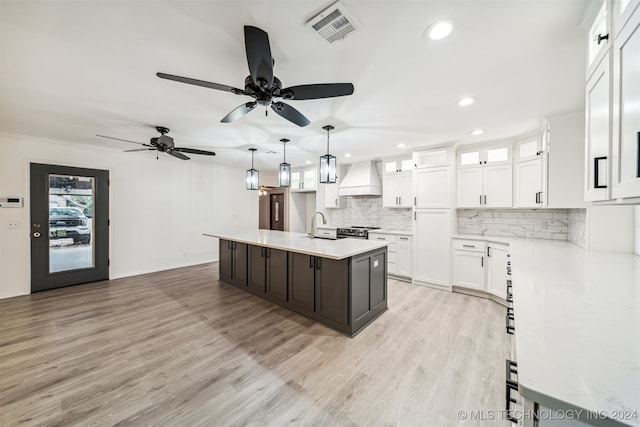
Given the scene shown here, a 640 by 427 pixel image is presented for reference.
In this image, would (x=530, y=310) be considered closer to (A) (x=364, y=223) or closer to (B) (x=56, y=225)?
(A) (x=364, y=223)

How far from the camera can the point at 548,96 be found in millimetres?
2371

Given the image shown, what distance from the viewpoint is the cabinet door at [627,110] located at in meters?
0.93

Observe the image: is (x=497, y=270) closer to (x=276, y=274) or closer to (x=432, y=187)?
(x=432, y=187)

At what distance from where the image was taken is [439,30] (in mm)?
1512

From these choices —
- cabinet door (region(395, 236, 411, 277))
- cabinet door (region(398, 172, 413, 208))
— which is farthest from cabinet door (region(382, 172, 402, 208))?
cabinet door (region(395, 236, 411, 277))

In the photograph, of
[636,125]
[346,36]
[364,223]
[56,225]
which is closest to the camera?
[636,125]

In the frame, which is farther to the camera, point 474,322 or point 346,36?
point 474,322

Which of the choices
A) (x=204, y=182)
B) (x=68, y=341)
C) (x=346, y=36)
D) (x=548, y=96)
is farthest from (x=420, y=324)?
(x=204, y=182)

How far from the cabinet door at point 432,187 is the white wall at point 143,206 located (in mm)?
4580

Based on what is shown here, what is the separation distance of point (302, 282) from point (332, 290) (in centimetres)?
49

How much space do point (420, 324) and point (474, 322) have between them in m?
0.68

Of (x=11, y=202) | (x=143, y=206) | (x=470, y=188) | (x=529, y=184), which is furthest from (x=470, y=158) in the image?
(x=11, y=202)

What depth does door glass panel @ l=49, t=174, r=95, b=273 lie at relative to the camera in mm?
4148

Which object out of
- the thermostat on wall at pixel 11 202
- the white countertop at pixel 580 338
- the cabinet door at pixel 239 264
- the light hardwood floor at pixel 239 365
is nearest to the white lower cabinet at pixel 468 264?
the light hardwood floor at pixel 239 365
